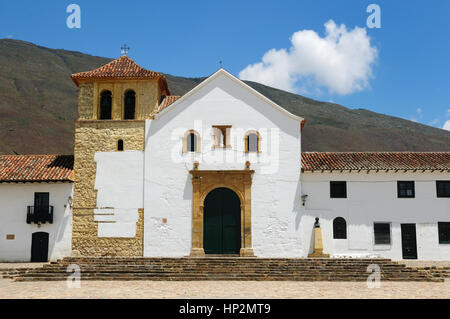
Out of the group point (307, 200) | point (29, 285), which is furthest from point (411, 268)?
point (29, 285)

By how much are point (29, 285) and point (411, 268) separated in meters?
13.8

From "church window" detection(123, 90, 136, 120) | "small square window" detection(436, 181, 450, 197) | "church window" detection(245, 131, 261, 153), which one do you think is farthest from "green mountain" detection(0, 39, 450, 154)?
"small square window" detection(436, 181, 450, 197)

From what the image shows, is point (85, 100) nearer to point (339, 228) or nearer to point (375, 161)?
point (339, 228)

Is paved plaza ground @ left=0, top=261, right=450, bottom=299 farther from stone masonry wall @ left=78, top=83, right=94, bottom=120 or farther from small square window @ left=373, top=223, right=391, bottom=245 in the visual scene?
stone masonry wall @ left=78, top=83, right=94, bottom=120

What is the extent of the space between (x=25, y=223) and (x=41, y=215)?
3.38 ft

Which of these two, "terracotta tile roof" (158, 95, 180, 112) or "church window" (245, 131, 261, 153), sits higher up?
"terracotta tile roof" (158, 95, 180, 112)

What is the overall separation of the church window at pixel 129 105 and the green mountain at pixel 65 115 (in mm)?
44877

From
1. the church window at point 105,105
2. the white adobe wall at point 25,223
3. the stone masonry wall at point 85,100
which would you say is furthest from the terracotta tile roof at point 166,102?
the white adobe wall at point 25,223

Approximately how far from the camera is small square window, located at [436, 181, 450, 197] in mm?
24172

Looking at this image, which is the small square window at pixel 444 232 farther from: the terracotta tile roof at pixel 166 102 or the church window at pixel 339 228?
the terracotta tile roof at pixel 166 102

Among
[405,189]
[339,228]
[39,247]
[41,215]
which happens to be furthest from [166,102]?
[405,189]

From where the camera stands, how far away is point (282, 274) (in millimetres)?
17812

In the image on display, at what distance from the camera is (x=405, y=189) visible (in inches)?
953

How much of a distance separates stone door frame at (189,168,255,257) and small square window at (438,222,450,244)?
9.70 metres
